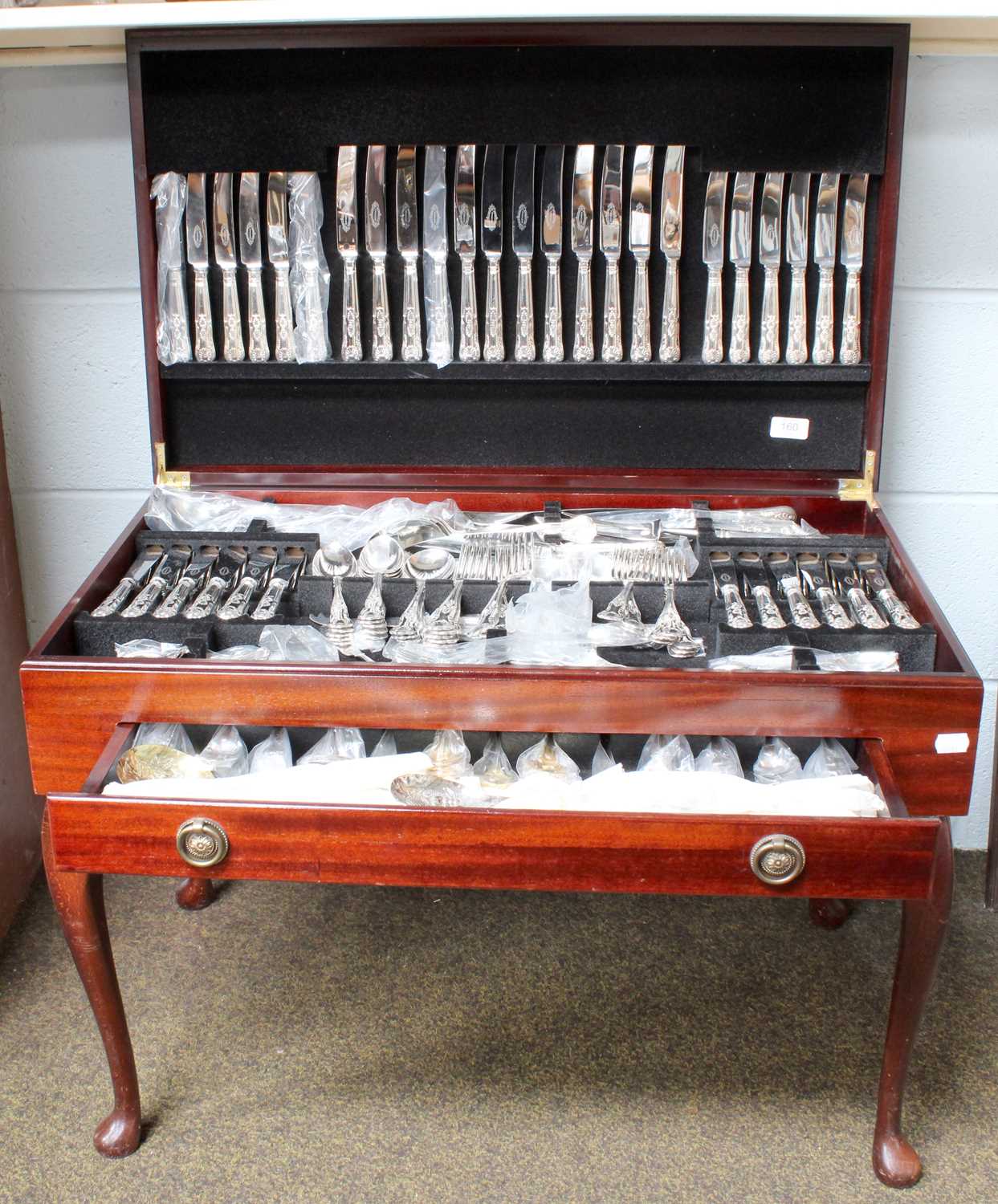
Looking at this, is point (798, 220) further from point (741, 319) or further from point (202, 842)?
point (202, 842)

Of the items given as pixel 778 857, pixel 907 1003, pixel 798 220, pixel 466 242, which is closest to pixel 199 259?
pixel 466 242

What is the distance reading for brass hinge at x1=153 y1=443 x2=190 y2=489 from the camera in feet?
5.61

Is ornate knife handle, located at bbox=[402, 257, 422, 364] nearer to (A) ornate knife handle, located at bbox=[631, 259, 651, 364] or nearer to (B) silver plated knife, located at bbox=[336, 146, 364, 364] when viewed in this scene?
(B) silver plated knife, located at bbox=[336, 146, 364, 364]

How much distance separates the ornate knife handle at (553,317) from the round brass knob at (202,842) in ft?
2.59

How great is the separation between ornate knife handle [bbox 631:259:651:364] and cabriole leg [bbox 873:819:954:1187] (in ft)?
2.52

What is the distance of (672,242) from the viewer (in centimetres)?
162

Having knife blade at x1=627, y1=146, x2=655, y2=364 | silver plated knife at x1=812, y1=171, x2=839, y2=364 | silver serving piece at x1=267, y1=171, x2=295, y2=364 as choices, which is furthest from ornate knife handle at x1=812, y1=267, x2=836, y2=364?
silver serving piece at x1=267, y1=171, x2=295, y2=364

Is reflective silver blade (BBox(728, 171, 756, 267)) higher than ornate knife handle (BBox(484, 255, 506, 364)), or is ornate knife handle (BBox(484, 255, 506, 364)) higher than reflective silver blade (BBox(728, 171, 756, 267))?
reflective silver blade (BBox(728, 171, 756, 267))

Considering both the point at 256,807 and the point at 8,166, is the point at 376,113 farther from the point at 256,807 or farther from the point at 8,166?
the point at 256,807

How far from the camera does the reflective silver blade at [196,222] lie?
5.34ft

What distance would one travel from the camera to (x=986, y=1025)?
1657mm

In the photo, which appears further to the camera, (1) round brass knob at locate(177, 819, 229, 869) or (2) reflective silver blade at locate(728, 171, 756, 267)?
(2) reflective silver blade at locate(728, 171, 756, 267)

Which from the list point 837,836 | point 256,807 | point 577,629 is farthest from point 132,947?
point 837,836

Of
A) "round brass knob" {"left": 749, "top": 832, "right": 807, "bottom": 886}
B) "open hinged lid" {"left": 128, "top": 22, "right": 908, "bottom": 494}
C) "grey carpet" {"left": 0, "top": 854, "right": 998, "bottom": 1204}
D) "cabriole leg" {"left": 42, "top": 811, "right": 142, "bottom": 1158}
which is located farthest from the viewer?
"open hinged lid" {"left": 128, "top": 22, "right": 908, "bottom": 494}
